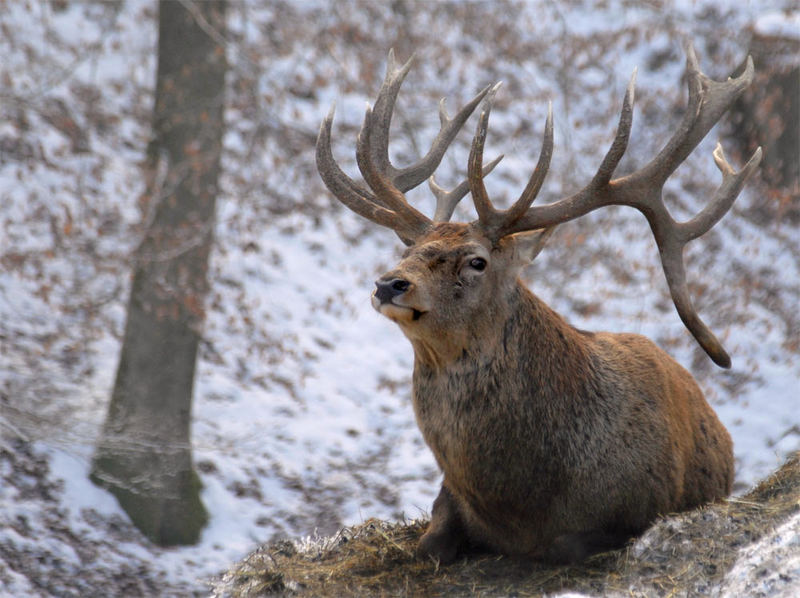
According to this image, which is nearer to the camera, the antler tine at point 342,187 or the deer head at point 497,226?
the deer head at point 497,226

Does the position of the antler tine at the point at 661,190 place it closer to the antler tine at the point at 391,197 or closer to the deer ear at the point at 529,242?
the deer ear at the point at 529,242

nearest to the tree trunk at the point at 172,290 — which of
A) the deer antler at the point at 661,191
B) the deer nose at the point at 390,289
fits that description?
the deer antler at the point at 661,191

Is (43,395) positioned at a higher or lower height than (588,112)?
lower

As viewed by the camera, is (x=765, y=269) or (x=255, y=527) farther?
(x=765, y=269)

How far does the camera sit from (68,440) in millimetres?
7750

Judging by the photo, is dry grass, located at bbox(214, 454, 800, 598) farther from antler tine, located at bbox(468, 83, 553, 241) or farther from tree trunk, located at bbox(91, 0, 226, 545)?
tree trunk, located at bbox(91, 0, 226, 545)

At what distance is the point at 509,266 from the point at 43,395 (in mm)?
5356

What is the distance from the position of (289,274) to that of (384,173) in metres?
6.37

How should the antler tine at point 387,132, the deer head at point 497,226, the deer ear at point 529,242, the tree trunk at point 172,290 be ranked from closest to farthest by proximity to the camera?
the deer head at point 497,226 → the deer ear at point 529,242 → the antler tine at point 387,132 → the tree trunk at point 172,290

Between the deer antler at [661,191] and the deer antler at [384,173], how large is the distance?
41cm

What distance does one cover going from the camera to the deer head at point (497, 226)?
457cm

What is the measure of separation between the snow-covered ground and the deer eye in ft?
13.6

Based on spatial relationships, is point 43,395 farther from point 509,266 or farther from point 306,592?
point 509,266

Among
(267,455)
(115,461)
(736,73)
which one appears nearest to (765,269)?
(736,73)
